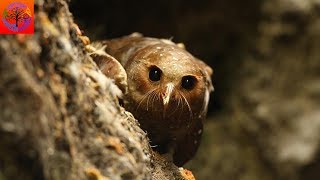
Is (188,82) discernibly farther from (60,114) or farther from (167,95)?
(60,114)

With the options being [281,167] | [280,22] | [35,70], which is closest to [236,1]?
[280,22]

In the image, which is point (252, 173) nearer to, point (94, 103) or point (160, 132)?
point (160, 132)

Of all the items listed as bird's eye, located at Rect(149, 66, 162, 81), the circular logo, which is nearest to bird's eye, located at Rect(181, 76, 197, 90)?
bird's eye, located at Rect(149, 66, 162, 81)

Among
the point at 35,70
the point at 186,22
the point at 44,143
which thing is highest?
the point at 35,70

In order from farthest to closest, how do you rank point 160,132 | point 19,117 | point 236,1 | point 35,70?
point 236,1
point 160,132
point 35,70
point 19,117

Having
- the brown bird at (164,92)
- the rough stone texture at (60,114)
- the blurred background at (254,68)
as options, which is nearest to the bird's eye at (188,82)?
the brown bird at (164,92)

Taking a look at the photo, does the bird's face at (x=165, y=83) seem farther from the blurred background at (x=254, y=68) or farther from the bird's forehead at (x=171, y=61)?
the blurred background at (x=254, y=68)

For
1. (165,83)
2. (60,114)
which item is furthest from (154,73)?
(60,114)
